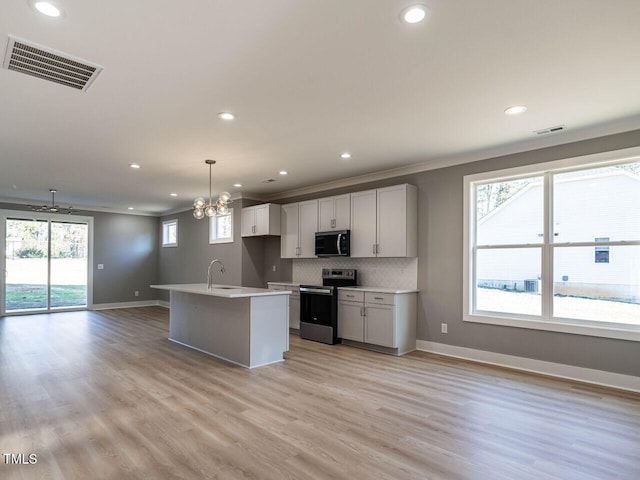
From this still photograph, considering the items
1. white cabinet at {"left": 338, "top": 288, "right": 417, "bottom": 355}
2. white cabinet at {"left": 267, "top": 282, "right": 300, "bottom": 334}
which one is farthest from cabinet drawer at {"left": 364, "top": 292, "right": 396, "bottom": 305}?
white cabinet at {"left": 267, "top": 282, "right": 300, "bottom": 334}

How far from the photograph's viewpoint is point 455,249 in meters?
4.93

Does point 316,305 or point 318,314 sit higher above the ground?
point 316,305

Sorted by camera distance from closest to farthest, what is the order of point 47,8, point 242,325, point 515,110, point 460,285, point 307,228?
point 47,8, point 515,110, point 242,325, point 460,285, point 307,228

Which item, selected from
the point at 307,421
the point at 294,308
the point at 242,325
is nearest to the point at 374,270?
the point at 294,308

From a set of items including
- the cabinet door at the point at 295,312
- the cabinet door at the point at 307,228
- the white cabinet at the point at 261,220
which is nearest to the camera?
the cabinet door at the point at 295,312

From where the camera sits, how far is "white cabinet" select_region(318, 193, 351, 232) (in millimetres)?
5934

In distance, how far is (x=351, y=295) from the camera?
18.1 ft

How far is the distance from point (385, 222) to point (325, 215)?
4.06 ft

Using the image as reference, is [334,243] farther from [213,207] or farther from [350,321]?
[213,207]

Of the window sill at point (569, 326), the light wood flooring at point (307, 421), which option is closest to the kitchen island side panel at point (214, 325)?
the light wood flooring at point (307, 421)

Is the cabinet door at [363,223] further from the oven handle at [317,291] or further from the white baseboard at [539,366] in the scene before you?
the white baseboard at [539,366]

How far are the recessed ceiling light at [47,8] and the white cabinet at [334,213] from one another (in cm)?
434

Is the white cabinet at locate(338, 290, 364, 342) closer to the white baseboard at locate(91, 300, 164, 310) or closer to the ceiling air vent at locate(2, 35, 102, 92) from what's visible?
the ceiling air vent at locate(2, 35, 102, 92)

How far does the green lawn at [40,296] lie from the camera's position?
8.34 metres
